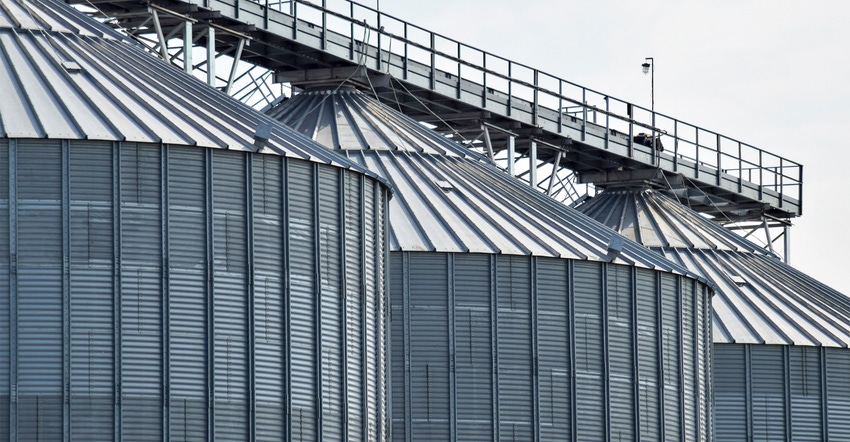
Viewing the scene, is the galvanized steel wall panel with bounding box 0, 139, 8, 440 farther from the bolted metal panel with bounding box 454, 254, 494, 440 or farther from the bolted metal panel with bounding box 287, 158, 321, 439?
the bolted metal panel with bounding box 454, 254, 494, 440

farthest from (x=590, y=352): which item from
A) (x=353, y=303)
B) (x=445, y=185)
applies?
(x=353, y=303)

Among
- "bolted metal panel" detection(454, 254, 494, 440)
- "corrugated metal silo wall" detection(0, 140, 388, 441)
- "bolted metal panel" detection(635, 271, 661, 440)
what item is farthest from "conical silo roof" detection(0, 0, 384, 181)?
"bolted metal panel" detection(635, 271, 661, 440)

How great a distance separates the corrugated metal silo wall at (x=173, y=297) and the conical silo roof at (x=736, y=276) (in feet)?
94.9

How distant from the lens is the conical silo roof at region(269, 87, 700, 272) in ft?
217

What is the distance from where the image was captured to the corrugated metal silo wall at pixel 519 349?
63969mm

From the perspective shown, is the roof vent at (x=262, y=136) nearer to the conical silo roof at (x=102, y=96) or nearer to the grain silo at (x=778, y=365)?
the conical silo roof at (x=102, y=96)

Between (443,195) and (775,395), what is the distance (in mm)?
18487

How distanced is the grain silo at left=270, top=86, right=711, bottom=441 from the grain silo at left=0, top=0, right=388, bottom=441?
683 centimetres

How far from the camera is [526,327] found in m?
64.9

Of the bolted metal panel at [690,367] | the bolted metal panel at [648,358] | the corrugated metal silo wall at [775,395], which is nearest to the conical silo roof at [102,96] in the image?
the bolted metal panel at [648,358]

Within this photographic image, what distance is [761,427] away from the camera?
7975 cm

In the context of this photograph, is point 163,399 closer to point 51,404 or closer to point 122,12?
point 51,404

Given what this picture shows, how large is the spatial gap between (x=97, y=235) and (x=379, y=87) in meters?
31.2

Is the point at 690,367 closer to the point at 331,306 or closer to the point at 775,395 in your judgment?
the point at 775,395
